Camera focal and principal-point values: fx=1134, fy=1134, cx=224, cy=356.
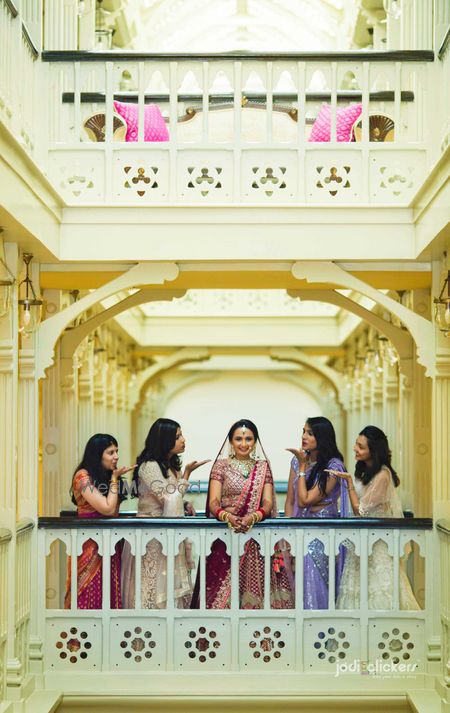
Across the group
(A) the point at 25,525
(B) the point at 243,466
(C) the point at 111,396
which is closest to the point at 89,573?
(A) the point at 25,525

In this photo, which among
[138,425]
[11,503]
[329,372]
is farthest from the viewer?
[138,425]

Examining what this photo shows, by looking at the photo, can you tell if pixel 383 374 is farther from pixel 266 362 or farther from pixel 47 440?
pixel 266 362

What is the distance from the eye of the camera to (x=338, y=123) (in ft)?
28.3

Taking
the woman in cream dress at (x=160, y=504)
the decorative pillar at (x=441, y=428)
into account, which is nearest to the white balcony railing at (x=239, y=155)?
the decorative pillar at (x=441, y=428)

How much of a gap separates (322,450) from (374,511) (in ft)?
1.96

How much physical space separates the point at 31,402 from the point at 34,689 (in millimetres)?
2022

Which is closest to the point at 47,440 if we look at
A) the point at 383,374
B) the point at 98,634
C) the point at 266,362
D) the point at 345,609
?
the point at 98,634

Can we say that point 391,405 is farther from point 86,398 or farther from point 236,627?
point 236,627

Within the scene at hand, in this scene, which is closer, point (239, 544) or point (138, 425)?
point (239, 544)

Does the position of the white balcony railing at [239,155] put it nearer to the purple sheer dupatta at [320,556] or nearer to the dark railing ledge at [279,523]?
the purple sheer dupatta at [320,556]

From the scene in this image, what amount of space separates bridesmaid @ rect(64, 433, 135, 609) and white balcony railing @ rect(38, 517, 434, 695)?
12cm

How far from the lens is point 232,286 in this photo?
9.91m

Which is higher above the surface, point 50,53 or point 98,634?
point 50,53

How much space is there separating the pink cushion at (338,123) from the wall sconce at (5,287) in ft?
8.43
